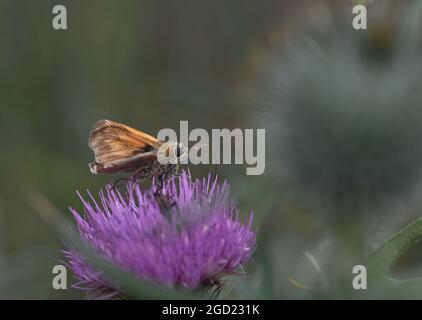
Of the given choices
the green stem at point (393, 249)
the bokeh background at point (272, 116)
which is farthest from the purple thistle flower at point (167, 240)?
the green stem at point (393, 249)

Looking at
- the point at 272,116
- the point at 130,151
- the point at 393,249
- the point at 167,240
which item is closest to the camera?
the point at 393,249

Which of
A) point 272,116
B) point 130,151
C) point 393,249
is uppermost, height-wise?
point 272,116

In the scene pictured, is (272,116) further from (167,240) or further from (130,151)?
(167,240)

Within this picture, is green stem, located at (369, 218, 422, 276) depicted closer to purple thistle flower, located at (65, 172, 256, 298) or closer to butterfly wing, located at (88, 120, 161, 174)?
purple thistle flower, located at (65, 172, 256, 298)

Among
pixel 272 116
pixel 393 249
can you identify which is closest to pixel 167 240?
pixel 393 249
